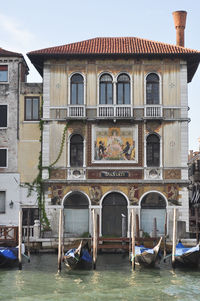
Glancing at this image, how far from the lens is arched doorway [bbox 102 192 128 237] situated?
79.8 feet

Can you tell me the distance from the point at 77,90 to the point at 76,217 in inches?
225

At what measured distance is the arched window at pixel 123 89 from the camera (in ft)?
81.9

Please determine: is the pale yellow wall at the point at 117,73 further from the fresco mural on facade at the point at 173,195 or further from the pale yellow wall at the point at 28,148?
the fresco mural on facade at the point at 173,195

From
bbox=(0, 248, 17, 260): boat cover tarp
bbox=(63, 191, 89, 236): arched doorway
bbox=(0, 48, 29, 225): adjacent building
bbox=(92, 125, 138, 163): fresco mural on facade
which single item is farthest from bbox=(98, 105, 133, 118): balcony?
bbox=(0, 248, 17, 260): boat cover tarp

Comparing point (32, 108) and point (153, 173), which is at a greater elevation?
point (32, 108)

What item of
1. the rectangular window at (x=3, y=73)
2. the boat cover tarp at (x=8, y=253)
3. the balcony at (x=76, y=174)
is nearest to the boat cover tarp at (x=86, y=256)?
the boat cover tarp at (x=8, y=253)

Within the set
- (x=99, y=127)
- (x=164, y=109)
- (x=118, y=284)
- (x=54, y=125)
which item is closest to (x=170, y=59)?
(x=164, y=109)

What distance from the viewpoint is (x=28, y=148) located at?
25422 mm

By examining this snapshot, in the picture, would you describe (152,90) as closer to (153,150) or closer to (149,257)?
(153,150)

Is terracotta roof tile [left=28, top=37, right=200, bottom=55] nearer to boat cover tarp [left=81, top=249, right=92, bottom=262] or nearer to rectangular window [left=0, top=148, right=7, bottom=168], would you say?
rectangular window [left=0, top=148, right=7, bottom=168]

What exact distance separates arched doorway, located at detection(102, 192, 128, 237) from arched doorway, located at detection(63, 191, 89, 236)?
0.79 meters

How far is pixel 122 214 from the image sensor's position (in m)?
23.9

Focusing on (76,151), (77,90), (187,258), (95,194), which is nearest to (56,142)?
(76,151)

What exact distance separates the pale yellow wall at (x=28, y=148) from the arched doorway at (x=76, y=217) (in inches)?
90.1
